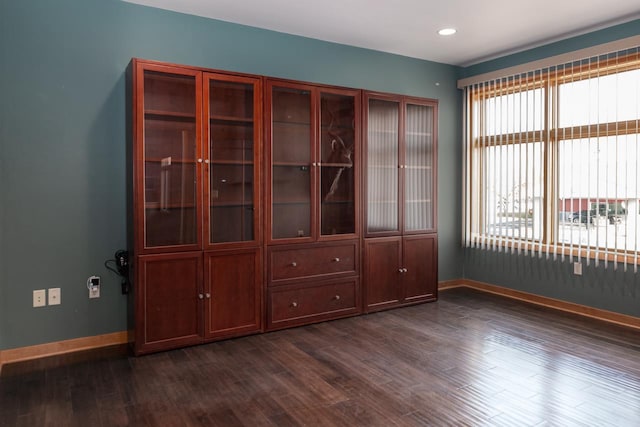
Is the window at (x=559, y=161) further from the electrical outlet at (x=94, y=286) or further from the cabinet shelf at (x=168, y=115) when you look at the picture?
the electrical outlet at (x=94, y=286)

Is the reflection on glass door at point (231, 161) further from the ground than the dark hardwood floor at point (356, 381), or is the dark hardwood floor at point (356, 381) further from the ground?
the reflection on glass door at point (231, 161)

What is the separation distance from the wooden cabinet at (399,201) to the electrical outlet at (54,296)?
244 centimetres

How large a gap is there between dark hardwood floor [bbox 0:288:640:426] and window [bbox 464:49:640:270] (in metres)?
0.93

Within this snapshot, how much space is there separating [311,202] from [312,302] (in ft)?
2.77

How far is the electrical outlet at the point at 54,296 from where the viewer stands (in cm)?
308

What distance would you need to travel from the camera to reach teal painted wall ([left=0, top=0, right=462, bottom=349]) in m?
2.96

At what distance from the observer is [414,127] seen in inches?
171

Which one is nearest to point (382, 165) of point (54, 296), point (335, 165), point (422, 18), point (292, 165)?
point (335, 165)

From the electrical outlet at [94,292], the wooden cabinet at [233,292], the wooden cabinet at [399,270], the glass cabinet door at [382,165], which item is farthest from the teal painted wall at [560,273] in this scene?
the electrical outlet at [94,292]

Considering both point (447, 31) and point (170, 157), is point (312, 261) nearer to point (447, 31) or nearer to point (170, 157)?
point (170, 157)

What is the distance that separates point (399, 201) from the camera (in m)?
4.23

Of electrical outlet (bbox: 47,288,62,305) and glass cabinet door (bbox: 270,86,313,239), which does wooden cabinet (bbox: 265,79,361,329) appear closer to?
glass cabinet door (bbox: 270,86,313,239)

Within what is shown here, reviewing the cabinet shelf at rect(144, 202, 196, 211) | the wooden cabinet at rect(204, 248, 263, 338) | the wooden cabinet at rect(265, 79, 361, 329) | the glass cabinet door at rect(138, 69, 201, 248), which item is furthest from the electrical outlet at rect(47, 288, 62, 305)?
the wooden cabinet at rect(265, 79, 361, 329)

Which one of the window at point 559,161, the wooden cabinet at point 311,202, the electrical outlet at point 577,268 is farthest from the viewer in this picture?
the electrical outlet at point 577,268
